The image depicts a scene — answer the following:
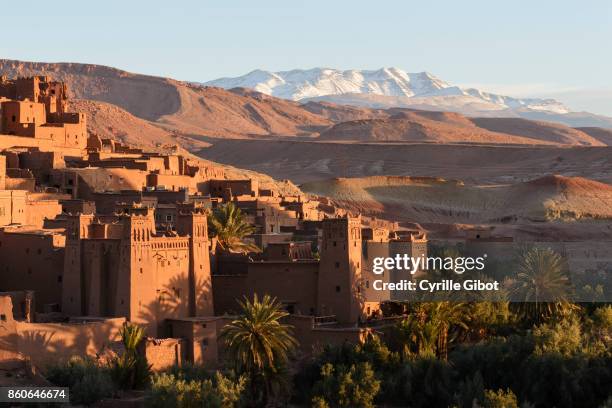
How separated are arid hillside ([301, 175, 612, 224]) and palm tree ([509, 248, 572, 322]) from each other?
130 feet

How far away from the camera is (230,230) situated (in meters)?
42.6

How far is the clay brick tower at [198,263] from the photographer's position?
3778 centimetres

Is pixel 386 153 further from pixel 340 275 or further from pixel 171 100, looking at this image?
pixel 340 275

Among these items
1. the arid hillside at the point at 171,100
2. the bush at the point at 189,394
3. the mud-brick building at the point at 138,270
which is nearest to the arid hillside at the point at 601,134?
the arid hillside at the point at 171,100

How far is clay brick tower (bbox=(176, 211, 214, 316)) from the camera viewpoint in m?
37.8

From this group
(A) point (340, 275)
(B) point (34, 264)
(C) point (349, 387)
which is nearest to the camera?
(C) point (349, 387)

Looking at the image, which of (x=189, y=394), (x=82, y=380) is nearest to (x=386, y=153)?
(x=82, y=380)

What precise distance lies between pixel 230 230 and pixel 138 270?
681 centimetres

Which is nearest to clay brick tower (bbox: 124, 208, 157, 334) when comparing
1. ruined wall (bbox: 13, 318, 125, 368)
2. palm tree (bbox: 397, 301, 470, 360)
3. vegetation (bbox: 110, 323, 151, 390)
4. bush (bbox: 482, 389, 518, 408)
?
ruined wall (bbox: 13, 318, 125, 368)

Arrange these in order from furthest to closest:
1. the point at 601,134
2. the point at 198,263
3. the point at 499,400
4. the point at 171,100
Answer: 1. the point at 601,134
2. the point at 171,100
3. the point at 198,263
4. the point at 499,400

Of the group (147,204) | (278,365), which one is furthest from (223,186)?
(278,365)

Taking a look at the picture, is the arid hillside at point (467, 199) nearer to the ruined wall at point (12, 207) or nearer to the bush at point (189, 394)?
the ruined wall at point (12, 207)

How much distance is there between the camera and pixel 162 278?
36.7m

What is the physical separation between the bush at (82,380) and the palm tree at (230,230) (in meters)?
9.23
